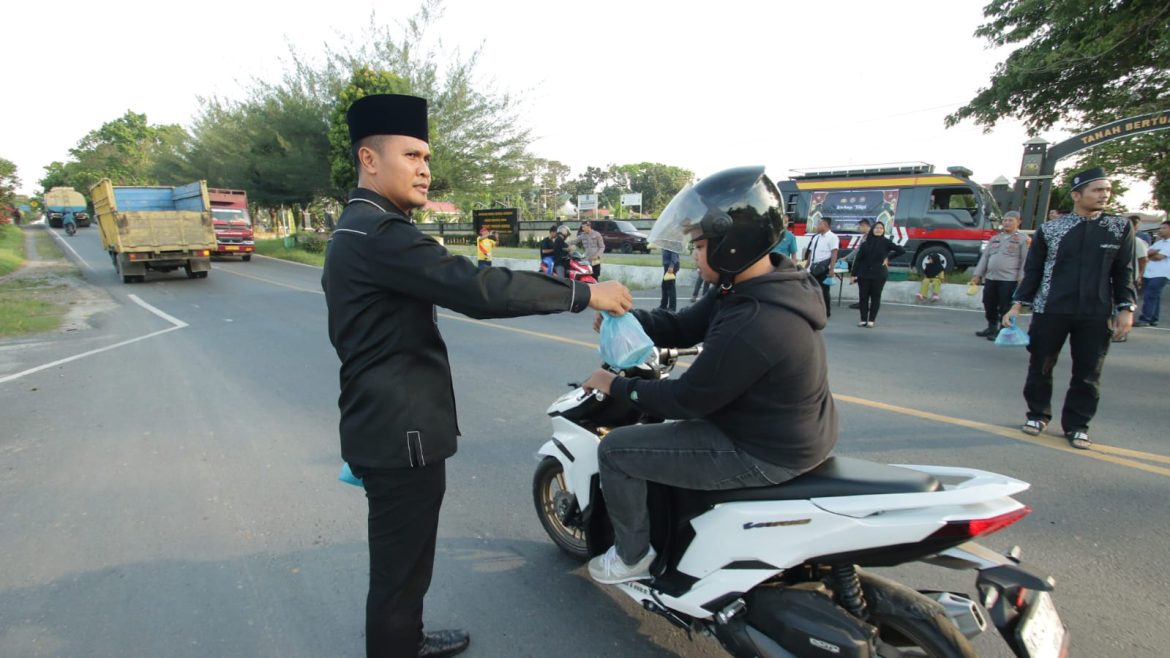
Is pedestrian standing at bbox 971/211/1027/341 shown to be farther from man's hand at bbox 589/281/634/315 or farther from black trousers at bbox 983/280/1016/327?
man's hand at bbox 589/281/634/315

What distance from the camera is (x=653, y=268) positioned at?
16.3m

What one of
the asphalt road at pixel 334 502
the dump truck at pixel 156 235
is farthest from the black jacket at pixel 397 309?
Result: the dump truck at pixel 156 235

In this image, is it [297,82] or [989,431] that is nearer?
[989,431]

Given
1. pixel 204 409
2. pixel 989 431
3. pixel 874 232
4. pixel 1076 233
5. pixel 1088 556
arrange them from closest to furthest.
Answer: pixel 1088 556, pixel 1076 233, pixel 989 431, pixel 204 409, pixel 874 232

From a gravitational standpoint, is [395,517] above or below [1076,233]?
below

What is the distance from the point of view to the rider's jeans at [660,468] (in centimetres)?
195

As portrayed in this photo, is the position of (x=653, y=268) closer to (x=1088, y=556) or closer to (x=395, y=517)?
(x=1088, y=556)

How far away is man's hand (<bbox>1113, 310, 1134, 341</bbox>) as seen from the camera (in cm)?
404

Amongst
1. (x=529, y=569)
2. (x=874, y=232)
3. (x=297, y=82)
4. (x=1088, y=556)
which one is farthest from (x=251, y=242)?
(x=1088, y=556)

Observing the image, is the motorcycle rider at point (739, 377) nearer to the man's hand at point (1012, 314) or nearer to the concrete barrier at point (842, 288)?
the man's hand at point (1012, 314)

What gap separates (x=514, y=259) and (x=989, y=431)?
57.2 feet

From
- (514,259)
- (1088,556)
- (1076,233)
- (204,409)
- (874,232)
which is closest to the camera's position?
(1088,556)

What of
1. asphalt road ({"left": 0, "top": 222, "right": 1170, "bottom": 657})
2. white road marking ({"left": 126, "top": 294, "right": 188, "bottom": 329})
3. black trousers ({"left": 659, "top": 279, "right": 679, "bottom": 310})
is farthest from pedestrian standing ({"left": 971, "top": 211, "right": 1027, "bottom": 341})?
white road marking ({"left": 126, "top": 294, "right": 188, "bottom": 329})

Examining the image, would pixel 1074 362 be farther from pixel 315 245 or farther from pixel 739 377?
pixel 315 245
